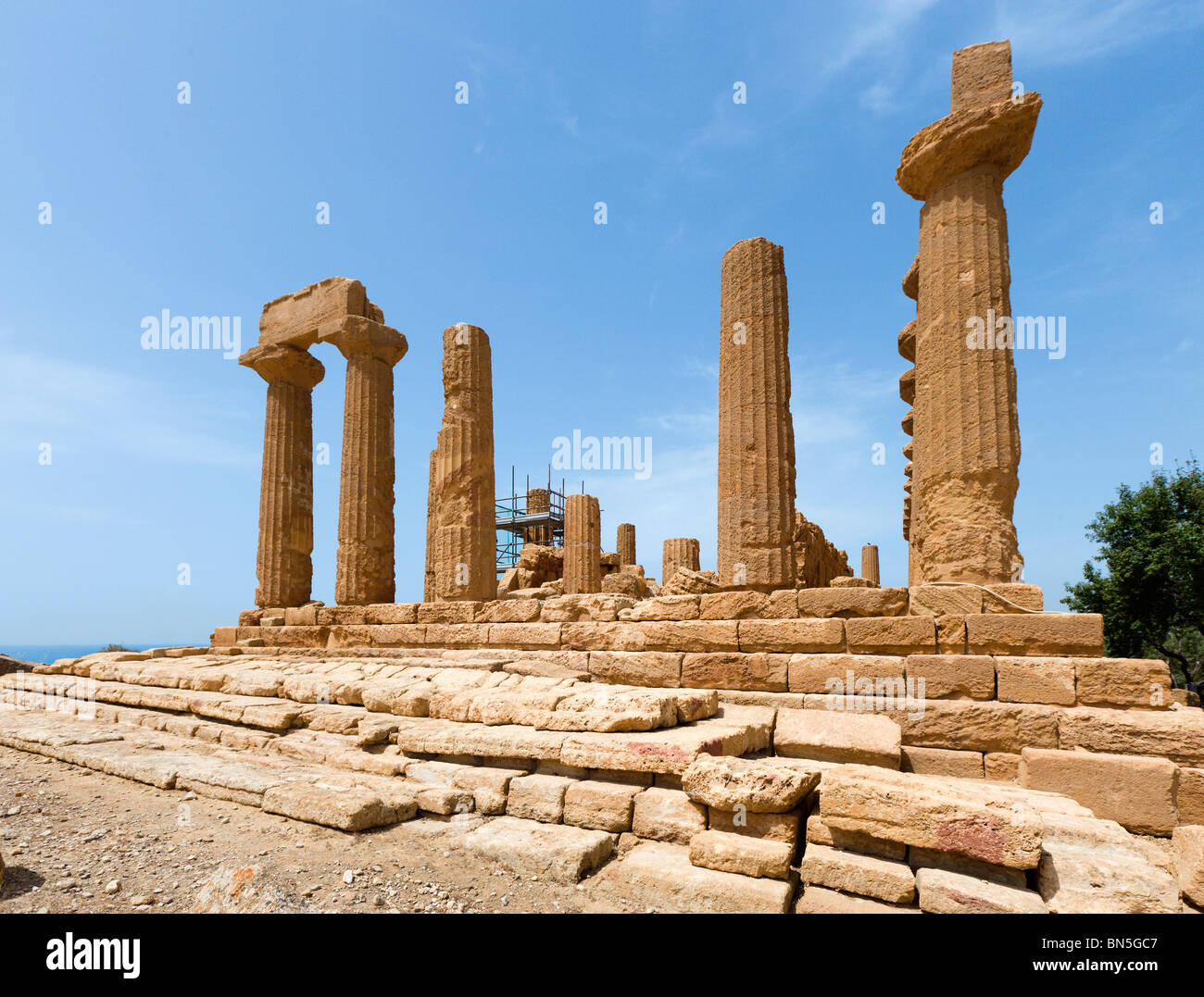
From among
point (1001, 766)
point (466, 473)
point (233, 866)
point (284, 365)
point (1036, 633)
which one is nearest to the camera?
point (233, 866)

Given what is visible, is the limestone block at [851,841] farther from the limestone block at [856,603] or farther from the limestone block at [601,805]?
the limestone block at [856,603]

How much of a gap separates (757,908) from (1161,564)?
22387 millimetres

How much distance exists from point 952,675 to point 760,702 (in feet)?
6.27

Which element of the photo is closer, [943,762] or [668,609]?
[943,762]

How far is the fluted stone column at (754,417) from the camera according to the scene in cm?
863

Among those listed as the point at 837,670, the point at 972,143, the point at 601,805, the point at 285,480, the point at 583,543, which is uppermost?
the point at 972,143

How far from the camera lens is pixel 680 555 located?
21062 millimetres

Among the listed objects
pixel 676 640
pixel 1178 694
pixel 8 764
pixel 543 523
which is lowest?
pixel 1178 694

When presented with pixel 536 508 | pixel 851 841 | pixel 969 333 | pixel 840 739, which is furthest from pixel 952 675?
pixel 536 508

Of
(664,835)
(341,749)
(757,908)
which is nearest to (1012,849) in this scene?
(757,908)

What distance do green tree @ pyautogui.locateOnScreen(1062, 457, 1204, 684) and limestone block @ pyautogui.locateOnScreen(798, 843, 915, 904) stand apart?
19.9 meters

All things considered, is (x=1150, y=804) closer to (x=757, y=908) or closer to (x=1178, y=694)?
(x=757, y=908)

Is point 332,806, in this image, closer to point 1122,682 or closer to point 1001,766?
point 1001,766
